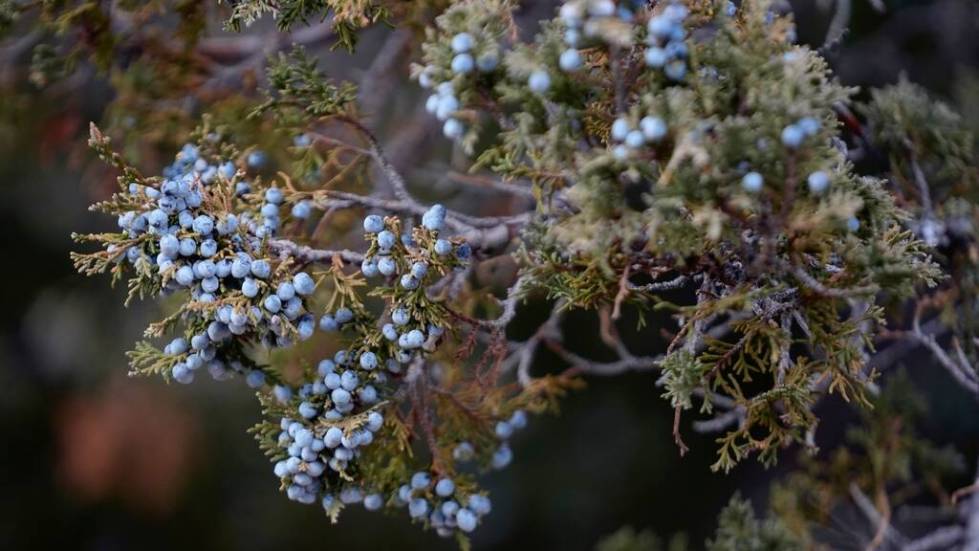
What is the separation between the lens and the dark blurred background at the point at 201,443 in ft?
8.84

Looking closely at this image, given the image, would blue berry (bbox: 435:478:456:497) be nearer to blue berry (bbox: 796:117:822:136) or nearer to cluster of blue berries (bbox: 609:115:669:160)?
cluster of blue berries (bbox: 609:115:669:160)

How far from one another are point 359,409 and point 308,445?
0.09 metres

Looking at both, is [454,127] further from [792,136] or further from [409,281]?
[792,136]

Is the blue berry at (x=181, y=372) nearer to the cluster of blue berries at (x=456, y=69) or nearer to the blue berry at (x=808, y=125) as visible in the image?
the cluster of blue berries at (x=456, y=69)

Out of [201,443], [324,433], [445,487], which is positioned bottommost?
[201,443]

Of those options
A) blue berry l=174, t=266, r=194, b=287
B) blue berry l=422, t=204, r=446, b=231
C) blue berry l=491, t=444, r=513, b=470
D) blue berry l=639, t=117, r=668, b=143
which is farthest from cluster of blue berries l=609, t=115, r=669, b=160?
blue berry l=491, t=444, r=513, b=470

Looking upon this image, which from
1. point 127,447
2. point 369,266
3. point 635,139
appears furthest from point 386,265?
point 127,447

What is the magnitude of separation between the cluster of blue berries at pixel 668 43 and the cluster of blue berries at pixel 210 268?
1.45 feet

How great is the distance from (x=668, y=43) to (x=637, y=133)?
11cm

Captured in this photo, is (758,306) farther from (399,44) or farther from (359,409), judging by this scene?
(399,44)

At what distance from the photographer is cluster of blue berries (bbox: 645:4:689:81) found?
0.87 meters

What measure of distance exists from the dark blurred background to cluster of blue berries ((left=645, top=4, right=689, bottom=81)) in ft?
5.10

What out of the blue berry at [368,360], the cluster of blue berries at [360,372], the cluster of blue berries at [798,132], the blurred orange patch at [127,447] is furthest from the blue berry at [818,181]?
the blurred orange patch at [127,447]

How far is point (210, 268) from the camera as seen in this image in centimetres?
101
